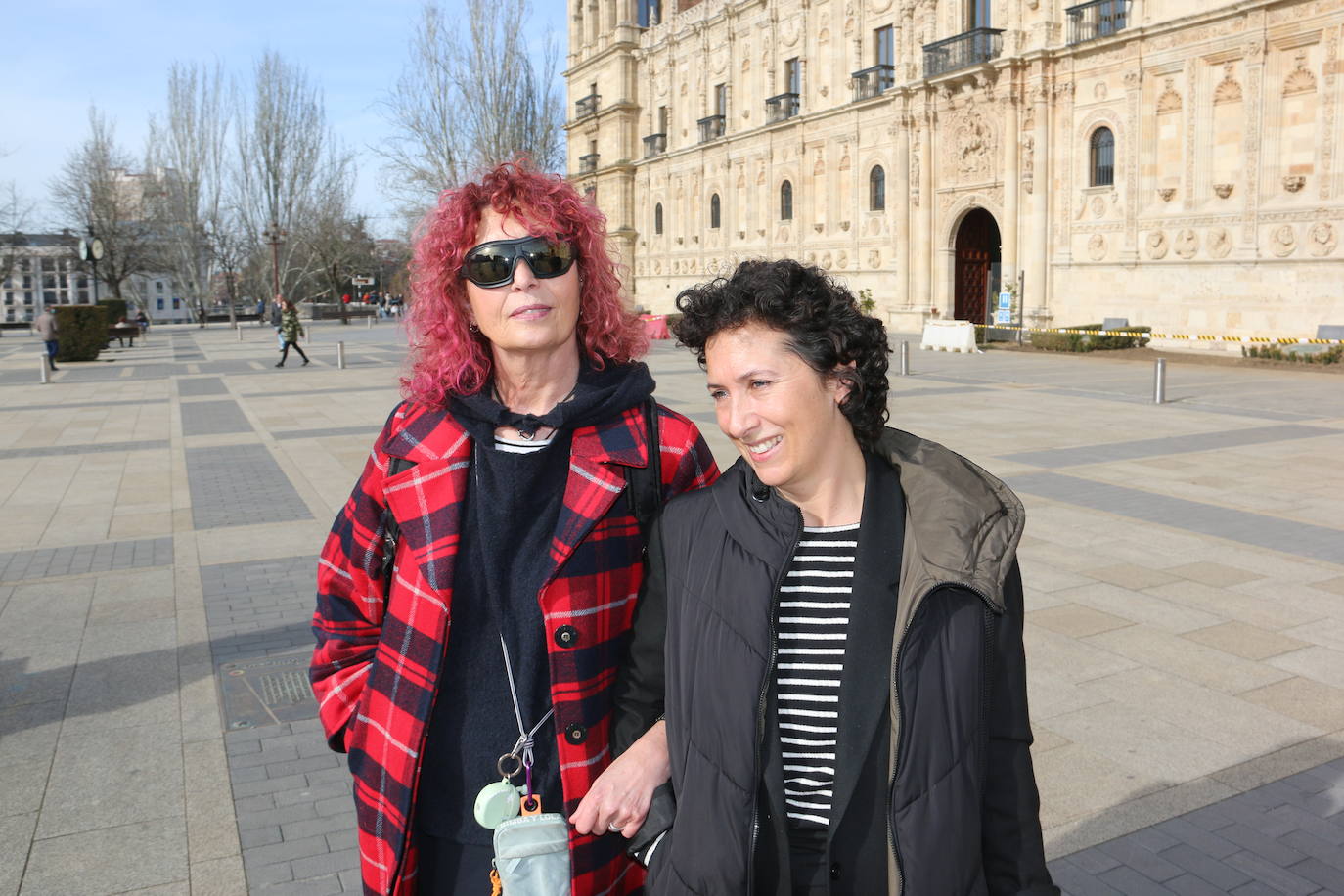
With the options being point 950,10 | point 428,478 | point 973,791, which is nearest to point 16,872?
point 428,478

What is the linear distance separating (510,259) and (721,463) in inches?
347

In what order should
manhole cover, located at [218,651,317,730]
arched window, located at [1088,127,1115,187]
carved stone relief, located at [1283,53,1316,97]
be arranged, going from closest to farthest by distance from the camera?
manhole cover, located at [218,651,317,730] < carved stone relief, located at [1283,53,1316,97] < arched window, located at [1088,127,1115,187]

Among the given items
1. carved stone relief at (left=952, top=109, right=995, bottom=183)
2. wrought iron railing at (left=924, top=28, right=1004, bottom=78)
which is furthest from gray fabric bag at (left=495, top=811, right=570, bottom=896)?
carved stone relief at (left=952, top=109, right=995, bottom=183)

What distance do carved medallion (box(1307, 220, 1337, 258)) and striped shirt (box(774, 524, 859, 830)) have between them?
82.4ft

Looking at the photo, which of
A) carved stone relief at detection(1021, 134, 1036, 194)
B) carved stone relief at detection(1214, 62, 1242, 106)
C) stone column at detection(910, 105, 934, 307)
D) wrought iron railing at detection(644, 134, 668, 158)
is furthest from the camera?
wrought iron railing at detection(644, 134, 668, 158)

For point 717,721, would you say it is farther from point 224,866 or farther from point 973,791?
point 224,866

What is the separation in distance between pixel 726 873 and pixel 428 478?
2.96 feet

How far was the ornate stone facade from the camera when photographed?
23656mm

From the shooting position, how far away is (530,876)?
1914 millimetres

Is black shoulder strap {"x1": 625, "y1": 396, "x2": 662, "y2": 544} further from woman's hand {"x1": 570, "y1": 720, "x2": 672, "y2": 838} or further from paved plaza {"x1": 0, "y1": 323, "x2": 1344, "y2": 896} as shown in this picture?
paved plaza {"x1": 0, "y1": 323, "x2": 1344, "y2": 896}

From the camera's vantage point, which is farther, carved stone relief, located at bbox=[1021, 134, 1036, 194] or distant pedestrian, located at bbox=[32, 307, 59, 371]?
carved stone relief, located at bbox=[1021, 134, 1036, 194]

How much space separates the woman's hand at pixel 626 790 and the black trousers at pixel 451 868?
250mm

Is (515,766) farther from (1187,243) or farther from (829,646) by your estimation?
(1187,243)

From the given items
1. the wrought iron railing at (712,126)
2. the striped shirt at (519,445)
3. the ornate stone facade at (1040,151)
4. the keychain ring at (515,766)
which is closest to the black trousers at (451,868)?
the keychain ring at (515,766)
